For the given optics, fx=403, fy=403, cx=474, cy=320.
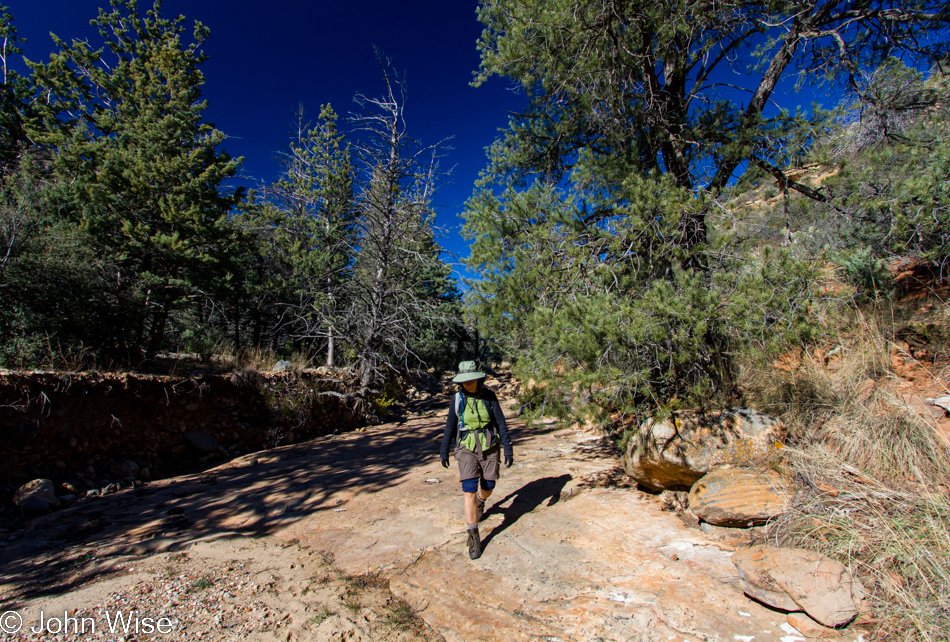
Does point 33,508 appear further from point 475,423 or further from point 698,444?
point 698,444

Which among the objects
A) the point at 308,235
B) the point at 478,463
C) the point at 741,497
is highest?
the point at 308,235

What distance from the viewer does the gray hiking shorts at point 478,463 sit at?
384 centimetres

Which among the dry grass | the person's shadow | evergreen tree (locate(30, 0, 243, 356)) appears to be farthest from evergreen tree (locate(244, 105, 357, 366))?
the dry grass

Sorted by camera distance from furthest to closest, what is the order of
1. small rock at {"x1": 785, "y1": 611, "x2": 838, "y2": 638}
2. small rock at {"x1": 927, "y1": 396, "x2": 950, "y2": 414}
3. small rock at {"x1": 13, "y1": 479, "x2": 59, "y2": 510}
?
1. small rock at {"x1": 13, "y1": 479, "x2": 59, "y2": 510}
2. small rock at {"x1": 927, "y1": 396, "x2": 950, "y2": 414}
3. small rock at {"x1": 785, "y1": 611, "x2": 838, "y2": 638}

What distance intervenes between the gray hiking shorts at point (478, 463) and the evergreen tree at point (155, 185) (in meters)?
8.31

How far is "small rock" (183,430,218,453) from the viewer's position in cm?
744

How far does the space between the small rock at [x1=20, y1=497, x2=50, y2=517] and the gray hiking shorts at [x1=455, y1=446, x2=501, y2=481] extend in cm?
542

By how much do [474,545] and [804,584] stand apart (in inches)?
88.8

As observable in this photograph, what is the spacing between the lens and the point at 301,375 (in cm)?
987

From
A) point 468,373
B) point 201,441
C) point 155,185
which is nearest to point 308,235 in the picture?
point 155,185

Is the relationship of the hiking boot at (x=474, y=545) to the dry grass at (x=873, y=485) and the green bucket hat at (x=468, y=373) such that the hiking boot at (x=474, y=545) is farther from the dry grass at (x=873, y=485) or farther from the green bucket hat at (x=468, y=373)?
the dry grass at (x=873, y=485)

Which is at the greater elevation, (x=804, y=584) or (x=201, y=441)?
(x=201, y=441)

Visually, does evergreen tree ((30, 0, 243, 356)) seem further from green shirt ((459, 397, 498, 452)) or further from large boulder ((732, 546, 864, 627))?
large boulder ((732, 546, 864, 627))

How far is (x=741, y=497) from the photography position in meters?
3.35
